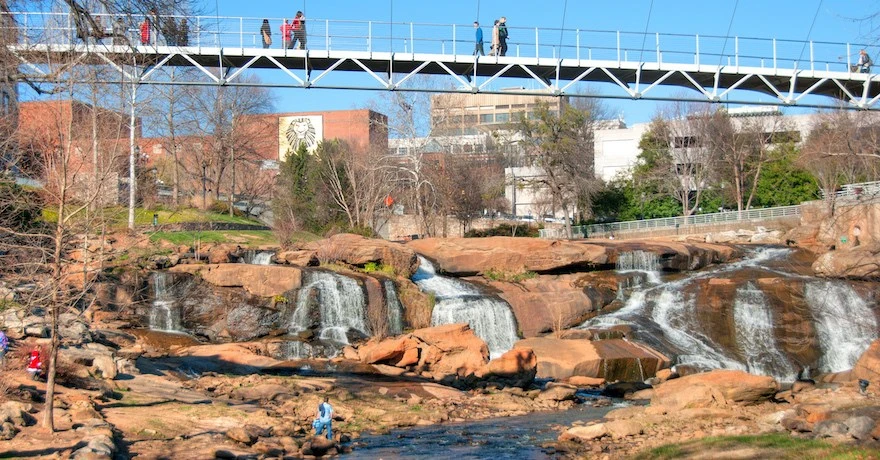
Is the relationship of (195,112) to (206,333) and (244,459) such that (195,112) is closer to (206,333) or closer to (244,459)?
(206,333)

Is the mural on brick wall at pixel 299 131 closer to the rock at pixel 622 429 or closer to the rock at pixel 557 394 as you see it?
the rock at pixel 557 394

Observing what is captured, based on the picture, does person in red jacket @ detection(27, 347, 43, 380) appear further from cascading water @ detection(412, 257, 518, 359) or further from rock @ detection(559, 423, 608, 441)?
cascading water @ detection(412, 257, 518, 359)

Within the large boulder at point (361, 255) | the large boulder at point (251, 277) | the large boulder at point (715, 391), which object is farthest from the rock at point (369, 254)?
the large boulder at point (715, 391)

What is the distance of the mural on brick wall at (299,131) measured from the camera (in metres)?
89.1

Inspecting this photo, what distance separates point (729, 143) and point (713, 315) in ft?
97.1

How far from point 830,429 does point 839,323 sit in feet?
65.2

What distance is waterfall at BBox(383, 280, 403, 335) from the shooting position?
34.6 metres

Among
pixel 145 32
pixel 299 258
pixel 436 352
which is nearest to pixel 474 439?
pixel 436 352

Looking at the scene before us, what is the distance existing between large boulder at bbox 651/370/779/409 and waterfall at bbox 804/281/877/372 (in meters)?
9.67

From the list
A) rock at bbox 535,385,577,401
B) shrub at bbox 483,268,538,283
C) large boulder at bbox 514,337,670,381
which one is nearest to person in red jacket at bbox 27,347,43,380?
rock at bbox 535,385,577,401

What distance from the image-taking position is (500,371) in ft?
93.8

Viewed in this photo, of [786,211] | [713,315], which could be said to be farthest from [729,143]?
[713,315]

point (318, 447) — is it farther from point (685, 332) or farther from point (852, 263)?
point (852, 263)

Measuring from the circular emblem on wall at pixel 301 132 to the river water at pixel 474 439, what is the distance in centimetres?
6872
